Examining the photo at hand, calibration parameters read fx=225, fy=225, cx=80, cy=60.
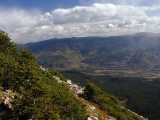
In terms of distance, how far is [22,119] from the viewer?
42281 millimetres

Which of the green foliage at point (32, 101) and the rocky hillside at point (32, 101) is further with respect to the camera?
the rocky hillside at point (32, 101)

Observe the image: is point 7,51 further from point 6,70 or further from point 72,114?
point 72,114

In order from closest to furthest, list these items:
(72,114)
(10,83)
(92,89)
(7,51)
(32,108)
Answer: (32,108)
(72,114)
(10,83)
(92,89)
(7,51)

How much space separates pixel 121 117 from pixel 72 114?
111 ft

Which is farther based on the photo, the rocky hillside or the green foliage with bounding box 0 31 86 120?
the rocky hillside

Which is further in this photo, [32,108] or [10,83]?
[10,83]

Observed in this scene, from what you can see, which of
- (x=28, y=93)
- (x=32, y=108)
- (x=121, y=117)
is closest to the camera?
(x=32, y=108)

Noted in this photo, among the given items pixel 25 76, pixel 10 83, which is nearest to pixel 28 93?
pixel 25 76

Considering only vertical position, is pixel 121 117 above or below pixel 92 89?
below

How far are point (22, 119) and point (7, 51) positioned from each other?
78.3 metres

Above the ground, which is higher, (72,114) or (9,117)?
(9,117)

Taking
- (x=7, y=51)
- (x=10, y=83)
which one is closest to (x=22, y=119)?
(x=10, y=83)

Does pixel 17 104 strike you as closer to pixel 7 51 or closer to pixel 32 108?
pixel 32 108

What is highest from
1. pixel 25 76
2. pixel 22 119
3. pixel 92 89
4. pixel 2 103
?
pixel 25 76
